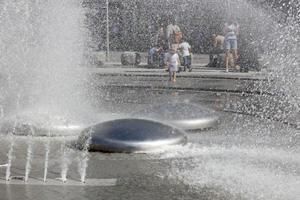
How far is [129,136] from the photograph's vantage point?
695cm

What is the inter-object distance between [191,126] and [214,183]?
2818 millimetres

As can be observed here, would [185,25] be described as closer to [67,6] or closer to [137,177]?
[67,6]

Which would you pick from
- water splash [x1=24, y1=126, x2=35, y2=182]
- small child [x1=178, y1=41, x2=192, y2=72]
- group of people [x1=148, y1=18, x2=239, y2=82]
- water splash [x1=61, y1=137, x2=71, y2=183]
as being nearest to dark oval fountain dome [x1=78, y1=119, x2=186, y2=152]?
water splash [x1=61, y1=137, x2=71, y2=183]

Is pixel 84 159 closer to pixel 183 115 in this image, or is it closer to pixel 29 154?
pixel 29 154

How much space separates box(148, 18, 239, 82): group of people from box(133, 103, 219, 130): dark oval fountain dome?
6291mm

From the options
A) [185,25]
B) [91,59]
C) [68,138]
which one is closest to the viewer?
[68,138]

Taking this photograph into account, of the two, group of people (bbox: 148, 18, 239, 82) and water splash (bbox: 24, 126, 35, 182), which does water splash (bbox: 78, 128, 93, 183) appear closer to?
water splash (bbox: 24, 126, 35, 182)

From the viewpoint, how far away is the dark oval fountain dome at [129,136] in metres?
6.85

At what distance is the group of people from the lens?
15.7m

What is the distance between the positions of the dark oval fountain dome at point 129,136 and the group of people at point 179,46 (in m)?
7.90

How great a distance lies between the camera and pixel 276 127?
8.84m

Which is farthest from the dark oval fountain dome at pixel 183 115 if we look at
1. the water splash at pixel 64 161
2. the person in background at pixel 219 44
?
the person in background at pixel 219 44

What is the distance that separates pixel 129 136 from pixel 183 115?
1.72 metres

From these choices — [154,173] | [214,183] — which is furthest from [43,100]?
[214,183]
